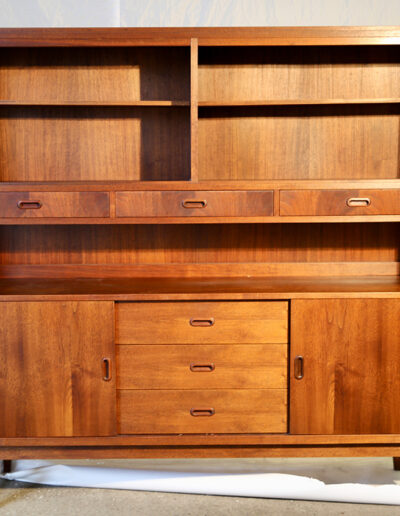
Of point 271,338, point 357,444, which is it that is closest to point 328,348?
point 271,338

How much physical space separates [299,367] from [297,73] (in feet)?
4.23

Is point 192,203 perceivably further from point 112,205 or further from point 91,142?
point 91,142

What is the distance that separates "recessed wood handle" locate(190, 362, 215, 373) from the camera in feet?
6.99

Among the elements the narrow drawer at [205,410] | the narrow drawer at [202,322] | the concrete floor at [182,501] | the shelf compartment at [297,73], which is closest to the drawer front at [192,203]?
the narrow drawer at [202,322]

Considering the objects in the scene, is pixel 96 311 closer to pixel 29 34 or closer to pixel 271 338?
pixel 271 338

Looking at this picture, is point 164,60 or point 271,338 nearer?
point 271,338

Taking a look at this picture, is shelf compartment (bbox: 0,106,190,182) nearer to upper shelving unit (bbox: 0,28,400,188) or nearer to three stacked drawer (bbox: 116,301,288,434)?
upper shelving unit (bbox: 0,28,400,188)

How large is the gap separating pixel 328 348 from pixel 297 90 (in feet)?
3.78

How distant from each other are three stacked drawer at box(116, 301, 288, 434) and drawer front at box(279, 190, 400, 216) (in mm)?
440

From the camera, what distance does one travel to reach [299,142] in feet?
8.13

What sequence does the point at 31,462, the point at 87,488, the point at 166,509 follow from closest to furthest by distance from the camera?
the point at 166,509, the point at 87,488, the point at 31,462

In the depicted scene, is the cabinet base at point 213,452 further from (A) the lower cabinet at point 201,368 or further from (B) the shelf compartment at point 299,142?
(B) the shelf compartment at point 299,142

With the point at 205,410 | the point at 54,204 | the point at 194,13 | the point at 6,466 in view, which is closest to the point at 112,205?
the point at 54,204

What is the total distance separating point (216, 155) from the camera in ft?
8.14
